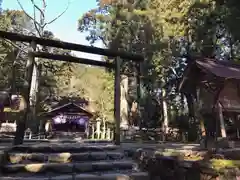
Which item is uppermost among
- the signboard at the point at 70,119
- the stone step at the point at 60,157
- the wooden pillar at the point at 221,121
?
the signboard at the point at 70,119

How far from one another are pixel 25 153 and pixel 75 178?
1.49 meters

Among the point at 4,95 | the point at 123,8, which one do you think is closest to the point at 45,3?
the point at 123,8

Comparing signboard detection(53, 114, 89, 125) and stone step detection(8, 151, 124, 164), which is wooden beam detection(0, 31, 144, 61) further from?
signboard detection(53, 114, 89, 125)

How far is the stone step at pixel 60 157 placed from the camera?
16.5 feet

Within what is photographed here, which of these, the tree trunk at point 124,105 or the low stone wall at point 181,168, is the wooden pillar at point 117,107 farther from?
the tree trunk at point 124,105

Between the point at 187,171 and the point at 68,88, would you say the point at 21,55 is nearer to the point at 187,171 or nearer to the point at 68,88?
the point at 68,88

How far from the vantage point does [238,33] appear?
10102 mm

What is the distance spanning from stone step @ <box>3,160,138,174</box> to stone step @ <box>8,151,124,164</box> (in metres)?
0.26

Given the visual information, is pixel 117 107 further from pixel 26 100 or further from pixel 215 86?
pixel 215 86

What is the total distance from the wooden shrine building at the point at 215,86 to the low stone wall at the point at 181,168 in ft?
17.6

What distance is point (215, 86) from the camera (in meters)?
10.2

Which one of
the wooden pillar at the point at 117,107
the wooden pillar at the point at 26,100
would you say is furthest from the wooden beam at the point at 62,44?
the wooden pillar at the point at 117,107

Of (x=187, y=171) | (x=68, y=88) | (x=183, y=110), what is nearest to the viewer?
(x=187, y=171)

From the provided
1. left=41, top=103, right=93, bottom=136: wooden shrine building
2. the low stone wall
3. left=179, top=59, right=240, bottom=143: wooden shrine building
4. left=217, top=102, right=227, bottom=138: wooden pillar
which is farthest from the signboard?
the low stone wall
